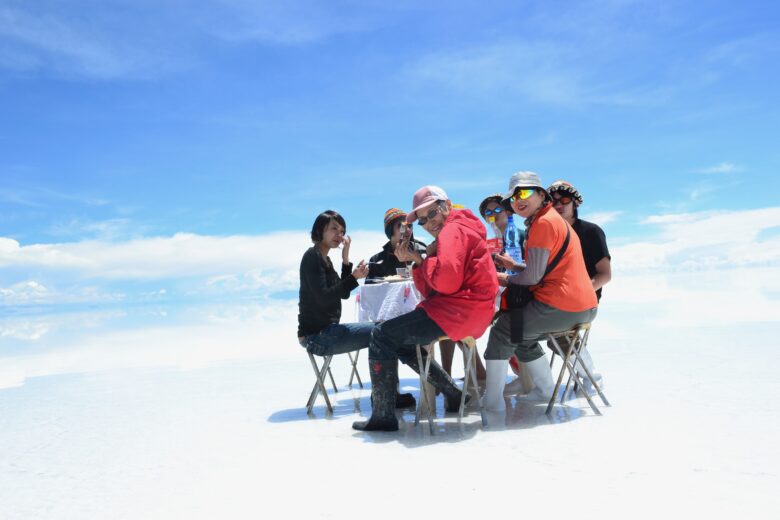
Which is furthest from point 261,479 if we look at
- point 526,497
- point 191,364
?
point 191,364

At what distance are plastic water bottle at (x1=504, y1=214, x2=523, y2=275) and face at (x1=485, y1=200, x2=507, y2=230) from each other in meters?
0.05

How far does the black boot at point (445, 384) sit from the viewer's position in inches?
181

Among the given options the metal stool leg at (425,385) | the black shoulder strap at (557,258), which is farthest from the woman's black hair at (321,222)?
the black shoulder strap at (557,258)

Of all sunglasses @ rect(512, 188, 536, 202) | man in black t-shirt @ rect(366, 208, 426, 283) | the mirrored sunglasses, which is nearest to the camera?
sunglasses @ rect(512, 188, 536, 202)

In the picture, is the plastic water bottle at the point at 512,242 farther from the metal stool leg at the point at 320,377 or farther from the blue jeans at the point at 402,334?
the metal stool leg at the point at 320,377

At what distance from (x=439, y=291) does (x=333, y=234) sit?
1.36 m

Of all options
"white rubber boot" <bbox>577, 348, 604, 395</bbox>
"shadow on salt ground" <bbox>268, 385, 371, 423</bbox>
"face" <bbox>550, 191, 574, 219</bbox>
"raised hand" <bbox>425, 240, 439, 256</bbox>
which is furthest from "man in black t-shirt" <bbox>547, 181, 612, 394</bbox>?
"shadow on salt ground" <bbox>268, 385, 371, 423</bbox>

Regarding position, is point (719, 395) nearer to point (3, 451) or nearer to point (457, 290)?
point (457, 290)

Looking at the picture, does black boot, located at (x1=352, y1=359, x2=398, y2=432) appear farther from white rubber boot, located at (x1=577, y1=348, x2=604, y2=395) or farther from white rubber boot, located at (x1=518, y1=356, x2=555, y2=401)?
white rubber boot, located at (x1=577, y1=348, x2=604, y2=395)

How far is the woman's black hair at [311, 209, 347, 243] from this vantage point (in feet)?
16.0

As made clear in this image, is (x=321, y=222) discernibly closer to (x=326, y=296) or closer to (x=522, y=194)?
(x=326, y=296)

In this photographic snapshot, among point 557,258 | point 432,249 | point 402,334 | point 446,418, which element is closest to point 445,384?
point 446,418

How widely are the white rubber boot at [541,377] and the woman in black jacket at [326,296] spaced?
4.65ft

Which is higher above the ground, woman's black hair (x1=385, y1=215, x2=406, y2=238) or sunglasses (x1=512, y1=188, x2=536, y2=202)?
woman's black hair (x1=385, y1=215, x2=406, y2=238)
